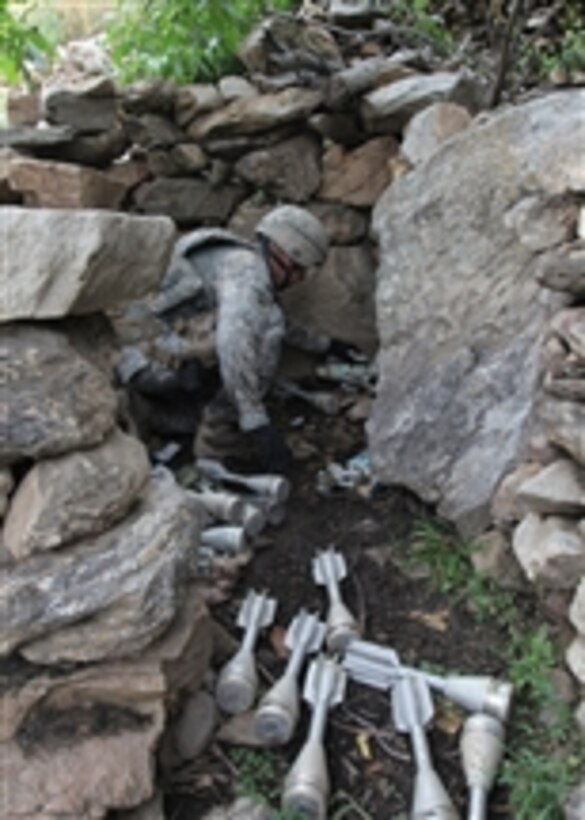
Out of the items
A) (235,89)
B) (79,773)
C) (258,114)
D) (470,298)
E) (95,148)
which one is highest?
(235,89)

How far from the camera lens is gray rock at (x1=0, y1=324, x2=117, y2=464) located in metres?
2.56

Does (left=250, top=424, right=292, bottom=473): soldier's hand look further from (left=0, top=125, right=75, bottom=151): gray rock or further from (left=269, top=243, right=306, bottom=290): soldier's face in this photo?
(left=0, top=125, right=75, bottom=151): gray rock

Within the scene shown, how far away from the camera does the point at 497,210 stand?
3764 mm

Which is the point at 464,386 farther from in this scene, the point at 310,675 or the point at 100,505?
the point at 100,505

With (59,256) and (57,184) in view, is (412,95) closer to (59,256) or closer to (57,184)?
(57,184)

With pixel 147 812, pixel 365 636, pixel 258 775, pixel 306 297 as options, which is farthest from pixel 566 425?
pixel 306 297

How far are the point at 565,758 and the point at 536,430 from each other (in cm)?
132

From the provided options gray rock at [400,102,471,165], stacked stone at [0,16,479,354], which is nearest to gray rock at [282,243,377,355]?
stacked stone at [0,16,479,354]

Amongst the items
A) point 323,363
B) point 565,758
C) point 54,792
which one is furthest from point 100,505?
point 323,363

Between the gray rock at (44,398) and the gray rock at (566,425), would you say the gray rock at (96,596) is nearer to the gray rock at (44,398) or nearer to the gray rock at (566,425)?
the gray rock at (44,398)

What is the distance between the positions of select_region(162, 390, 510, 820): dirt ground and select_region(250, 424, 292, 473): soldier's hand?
0.16m

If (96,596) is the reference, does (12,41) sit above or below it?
above

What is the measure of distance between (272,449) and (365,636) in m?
1.40

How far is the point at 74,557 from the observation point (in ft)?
8.68
